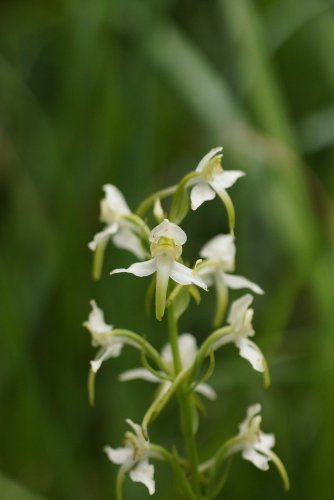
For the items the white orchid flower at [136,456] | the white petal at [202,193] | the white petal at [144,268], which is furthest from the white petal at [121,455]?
the white petal at [202,193]

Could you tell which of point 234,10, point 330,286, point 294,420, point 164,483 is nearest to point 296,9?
point 234,10

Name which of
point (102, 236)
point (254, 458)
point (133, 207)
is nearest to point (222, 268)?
point (102, 236)

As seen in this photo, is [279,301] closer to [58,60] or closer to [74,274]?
[74,274]

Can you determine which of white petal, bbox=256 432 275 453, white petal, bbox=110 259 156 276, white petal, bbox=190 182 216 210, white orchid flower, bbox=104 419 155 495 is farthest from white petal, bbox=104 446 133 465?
white petal, bbox=190 182 216 210

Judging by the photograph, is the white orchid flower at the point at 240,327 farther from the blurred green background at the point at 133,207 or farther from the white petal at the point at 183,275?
the blurred green background at the point at 133,207

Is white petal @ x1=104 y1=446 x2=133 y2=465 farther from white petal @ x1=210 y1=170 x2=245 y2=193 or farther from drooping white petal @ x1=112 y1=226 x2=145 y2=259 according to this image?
white petal @ x1=210 y1=170 x2=245 y2=193
